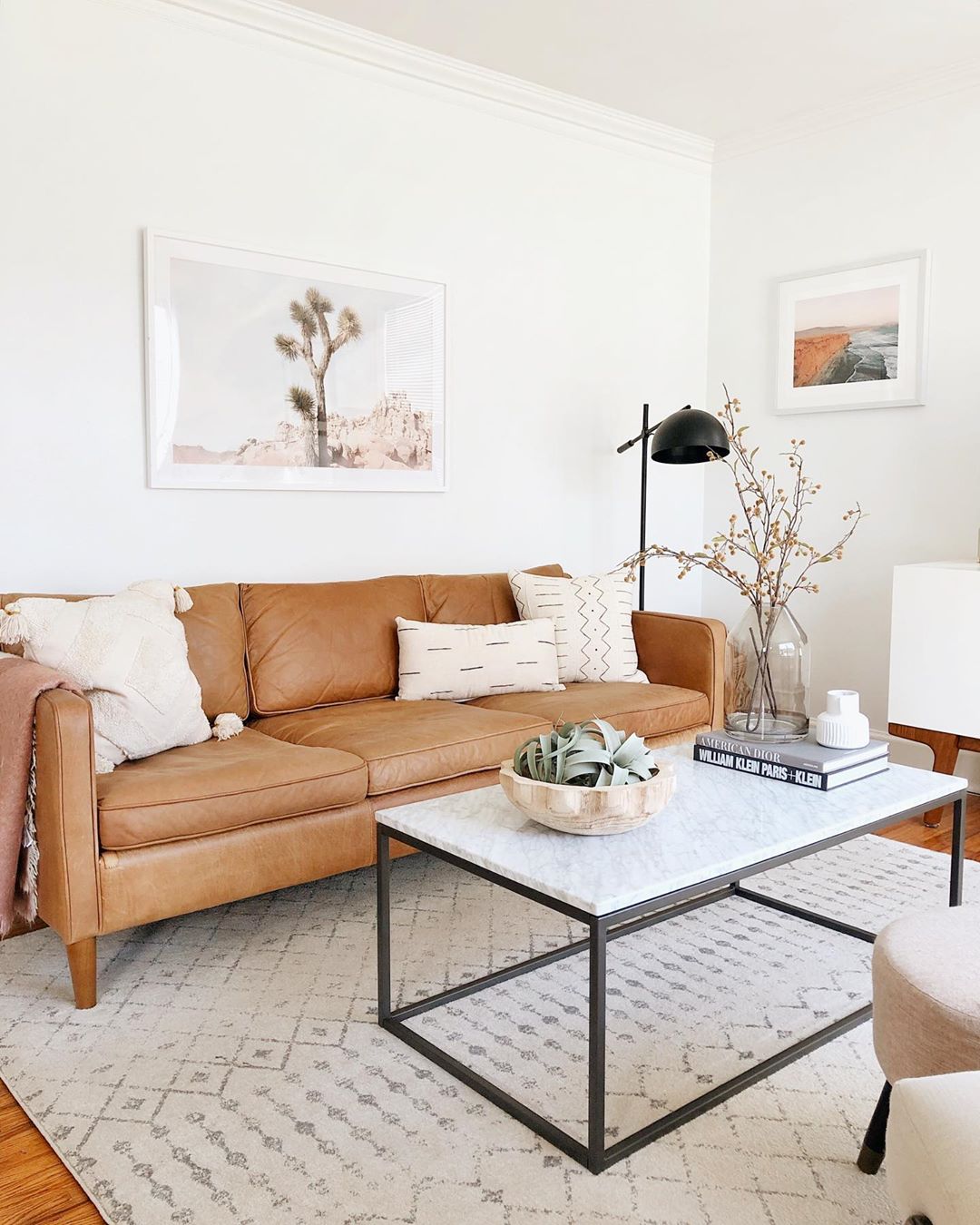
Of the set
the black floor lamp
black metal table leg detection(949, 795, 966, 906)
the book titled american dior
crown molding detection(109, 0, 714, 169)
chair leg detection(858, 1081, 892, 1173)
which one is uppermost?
crown molding detection(109, 0, 714, 169)

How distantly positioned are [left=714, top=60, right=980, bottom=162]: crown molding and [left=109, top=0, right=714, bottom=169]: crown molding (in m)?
0.16

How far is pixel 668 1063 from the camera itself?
1996mm

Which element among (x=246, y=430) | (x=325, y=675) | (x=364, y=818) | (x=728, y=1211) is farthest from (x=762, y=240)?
(x=728, y=1211)

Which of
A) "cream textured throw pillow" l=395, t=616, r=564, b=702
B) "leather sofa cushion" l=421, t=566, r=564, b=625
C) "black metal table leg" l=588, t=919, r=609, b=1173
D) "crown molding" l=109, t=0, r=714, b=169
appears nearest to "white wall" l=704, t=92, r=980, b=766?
"crown molding" l=109, t=0, r=714, b=169

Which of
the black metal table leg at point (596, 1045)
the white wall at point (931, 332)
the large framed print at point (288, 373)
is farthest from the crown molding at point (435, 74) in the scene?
the black metal table leg at point (596, 1045)

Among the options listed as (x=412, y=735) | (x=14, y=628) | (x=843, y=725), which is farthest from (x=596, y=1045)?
(x=14, y=628)

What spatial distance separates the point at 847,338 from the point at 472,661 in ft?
7.18

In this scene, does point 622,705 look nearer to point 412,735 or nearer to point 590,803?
point 412,735

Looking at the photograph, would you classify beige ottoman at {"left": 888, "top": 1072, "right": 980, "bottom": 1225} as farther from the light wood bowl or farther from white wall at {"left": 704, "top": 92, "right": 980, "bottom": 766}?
white wall at {"left": 704, "top": 92, "right": 980, "bottom": 766}

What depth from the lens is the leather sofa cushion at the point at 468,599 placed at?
A: 3645 millimetres

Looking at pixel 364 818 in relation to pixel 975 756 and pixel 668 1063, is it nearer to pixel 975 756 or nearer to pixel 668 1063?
pixel 668 1063

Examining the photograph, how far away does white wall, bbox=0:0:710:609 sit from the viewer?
3.08m

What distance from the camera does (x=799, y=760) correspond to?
7.45 feet

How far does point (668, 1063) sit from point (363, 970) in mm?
736
